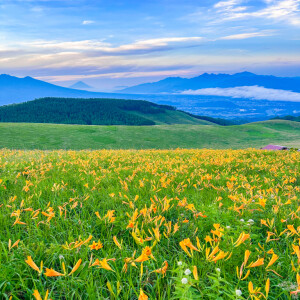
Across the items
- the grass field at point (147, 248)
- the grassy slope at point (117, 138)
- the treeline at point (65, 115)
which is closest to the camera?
the grass field at point (147, 248)

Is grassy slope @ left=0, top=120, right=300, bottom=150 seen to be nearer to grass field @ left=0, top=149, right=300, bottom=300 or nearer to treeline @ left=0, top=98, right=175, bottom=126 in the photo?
grass field @ left=0, top=149, right=300, bottom=300

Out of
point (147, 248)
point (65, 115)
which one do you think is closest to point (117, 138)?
point (147, 248)

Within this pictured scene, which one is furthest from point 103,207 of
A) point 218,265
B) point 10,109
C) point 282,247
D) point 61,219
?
point 10,109

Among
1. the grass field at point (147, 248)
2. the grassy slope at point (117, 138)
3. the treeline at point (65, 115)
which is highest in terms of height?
the treeline at point (65, 115)

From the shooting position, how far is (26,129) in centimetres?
5841

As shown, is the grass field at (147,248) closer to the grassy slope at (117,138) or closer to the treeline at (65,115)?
the grassy slope at (117,138)

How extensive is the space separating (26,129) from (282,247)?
6417cm

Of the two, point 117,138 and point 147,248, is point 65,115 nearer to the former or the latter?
point 117,138

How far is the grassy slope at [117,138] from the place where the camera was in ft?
163

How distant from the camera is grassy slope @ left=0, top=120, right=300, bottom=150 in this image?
163 feet

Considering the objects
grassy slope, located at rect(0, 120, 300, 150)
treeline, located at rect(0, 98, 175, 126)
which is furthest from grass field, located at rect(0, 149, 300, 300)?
treeline, located at rect(0, 98, 175, 126)

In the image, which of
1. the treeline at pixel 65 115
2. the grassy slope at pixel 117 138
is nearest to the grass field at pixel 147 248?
the grassy slope at pixel 117 138

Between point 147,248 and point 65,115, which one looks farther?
point 65,115

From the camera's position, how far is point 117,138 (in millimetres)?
59688
